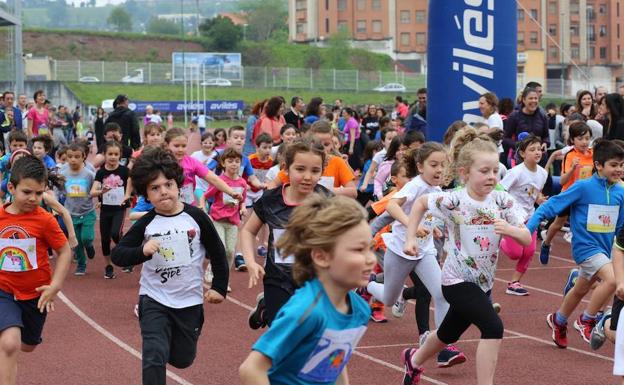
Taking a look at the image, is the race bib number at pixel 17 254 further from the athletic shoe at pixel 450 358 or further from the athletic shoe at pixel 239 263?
the athletic shoe at pixel 239 263

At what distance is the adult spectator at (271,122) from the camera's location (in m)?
17.3

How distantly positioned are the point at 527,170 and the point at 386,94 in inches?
3078

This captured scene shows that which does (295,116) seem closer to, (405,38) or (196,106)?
(196,106)

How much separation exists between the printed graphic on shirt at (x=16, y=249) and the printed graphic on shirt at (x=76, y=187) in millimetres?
6192

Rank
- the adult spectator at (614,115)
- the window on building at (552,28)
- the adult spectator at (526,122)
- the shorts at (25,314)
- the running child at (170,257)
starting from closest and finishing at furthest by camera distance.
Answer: the running child at (170,257) → the shorts at (25,314) → the adult spectator at (614,115) → the adult spectator at (526,122) → the window on building at (552,28)

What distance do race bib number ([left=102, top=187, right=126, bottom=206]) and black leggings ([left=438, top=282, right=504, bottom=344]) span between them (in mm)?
6624

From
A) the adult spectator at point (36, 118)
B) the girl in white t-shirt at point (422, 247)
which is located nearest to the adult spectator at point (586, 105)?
the girl in white t-shirt at point (422, 247)

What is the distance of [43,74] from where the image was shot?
9206cm

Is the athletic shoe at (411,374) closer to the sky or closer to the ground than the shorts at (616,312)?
closer to the ground

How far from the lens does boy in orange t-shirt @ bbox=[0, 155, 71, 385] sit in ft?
23.3

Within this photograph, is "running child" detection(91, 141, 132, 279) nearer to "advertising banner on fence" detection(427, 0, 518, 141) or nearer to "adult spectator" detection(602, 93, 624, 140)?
"advertising banner on fence" detection(427, 0, 518, 141)

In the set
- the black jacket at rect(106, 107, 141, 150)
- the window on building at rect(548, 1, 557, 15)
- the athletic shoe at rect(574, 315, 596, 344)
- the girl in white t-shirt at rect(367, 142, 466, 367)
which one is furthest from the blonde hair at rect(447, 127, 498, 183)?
the window on building at rect(548, 1, 557, 15)

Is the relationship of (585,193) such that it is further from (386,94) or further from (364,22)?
(364,22)

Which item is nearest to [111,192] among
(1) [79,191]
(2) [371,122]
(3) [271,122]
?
(1) [79,191]
